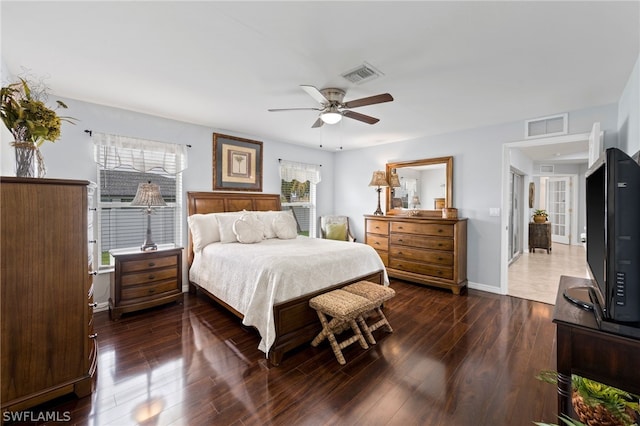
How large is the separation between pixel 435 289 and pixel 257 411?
334 cm

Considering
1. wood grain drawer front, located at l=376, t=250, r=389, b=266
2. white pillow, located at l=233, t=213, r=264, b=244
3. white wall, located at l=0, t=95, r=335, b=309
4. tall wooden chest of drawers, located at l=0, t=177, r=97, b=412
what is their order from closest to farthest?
1. tall wooden chest of drawers, located at l=0, t=177, r=97, b=412
2. white wall, located at l=0, t=95, r=335, b=309
3. white pillow, located at l=233, t=213, r=264, b=244
4. wood grain drawer front, located at l=376, t=250, r=389, b=266

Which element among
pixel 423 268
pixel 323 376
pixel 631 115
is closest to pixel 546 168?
pixel 423 268

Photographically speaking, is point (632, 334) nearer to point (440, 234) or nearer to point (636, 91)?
point (636, 91)

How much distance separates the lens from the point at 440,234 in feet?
13.6

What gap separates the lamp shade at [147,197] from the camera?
131 inches

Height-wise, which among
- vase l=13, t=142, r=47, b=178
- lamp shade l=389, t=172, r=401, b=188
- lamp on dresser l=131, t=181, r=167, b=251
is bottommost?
lamp on dresser l=131, t=181, r=167, b=251

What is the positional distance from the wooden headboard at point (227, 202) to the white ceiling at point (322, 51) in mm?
1321

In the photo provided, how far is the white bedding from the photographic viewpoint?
93.9 inches

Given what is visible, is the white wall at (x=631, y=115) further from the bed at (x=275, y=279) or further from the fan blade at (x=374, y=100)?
the bed at (x=275, y=279)

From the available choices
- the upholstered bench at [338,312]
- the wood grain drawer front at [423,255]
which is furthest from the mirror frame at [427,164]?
the upholstered bench at [338,312]

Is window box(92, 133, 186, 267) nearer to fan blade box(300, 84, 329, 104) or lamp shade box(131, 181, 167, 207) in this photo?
lamp shade box(131, 181, 167, 207)

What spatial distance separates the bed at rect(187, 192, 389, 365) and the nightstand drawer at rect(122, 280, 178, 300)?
0.33 meters

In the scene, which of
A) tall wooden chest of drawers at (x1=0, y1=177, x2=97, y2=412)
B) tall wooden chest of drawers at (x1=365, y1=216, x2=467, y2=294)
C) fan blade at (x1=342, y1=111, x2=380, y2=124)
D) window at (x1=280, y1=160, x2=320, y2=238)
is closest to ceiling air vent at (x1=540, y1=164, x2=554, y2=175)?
tall wooden chest of drawers at (x1=365, y1=216, x2=467, y2=294)

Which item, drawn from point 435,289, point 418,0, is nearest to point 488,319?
point 435,289
